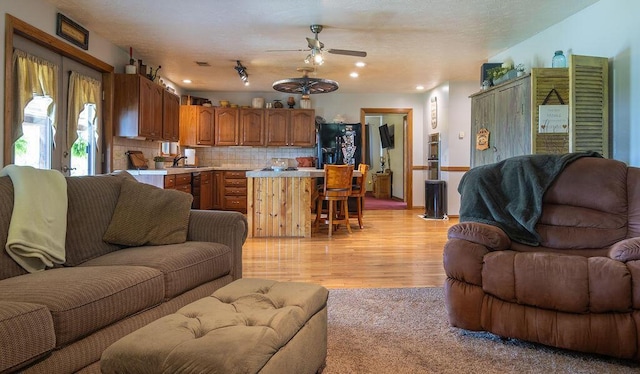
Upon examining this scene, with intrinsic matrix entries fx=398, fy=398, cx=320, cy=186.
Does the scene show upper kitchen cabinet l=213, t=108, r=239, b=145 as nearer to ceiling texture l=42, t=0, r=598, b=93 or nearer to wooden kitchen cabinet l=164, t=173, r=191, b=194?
ceiling texture l=42, t=0, r=598, b=93

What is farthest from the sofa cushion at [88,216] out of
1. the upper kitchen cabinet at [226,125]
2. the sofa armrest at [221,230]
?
the upper kitchen cabinet at [226,125]

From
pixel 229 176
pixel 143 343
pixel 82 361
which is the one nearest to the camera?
pixel 143 343

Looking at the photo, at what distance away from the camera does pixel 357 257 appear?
4.22 m

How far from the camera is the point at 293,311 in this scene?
1.53 metres

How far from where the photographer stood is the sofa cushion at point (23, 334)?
48.6 inches

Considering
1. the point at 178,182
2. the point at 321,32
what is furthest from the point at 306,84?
the point at 178,182


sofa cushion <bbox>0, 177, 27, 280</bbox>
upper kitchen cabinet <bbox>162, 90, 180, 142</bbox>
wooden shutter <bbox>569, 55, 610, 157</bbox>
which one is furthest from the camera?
upper kitchen cabinet <bbox>162, 90, 180, 142</bbox>

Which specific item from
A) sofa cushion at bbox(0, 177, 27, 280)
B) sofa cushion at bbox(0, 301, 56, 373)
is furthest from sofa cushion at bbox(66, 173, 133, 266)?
sofa cushion at bbox(0, 301, 56, 373)

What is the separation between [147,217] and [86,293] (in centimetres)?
90

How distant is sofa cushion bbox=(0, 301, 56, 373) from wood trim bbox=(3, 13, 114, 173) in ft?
8.69

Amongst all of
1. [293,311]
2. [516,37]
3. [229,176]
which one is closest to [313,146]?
[229,176]

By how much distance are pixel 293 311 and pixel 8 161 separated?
3182mm

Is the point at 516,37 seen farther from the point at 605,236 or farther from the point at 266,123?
the point at 266,123

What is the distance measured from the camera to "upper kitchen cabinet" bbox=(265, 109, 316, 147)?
7.87 meters
